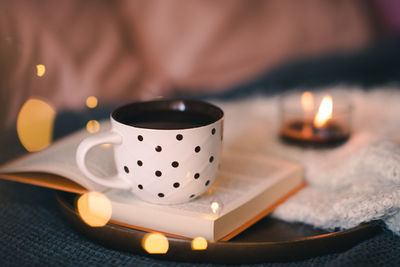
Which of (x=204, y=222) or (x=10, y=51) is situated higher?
(x=10, y=51)

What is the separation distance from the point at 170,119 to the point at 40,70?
37 cm

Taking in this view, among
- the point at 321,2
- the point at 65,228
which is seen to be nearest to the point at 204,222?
the point at 65,228

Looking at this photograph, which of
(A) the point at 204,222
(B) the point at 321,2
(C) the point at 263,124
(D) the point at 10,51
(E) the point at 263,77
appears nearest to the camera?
(A) the point at 204,222

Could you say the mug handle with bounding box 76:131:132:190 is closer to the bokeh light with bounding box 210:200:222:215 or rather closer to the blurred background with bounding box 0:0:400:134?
the bokeh light with bounding box 210:200:222:215

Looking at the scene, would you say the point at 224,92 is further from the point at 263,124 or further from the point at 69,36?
the point at 69,36

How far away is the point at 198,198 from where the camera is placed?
49 centimetres

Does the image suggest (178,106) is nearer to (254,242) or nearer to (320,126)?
(254,242)

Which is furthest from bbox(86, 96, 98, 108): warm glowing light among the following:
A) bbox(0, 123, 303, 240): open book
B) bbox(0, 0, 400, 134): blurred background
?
bbox(0, 123, 303, 240): open book

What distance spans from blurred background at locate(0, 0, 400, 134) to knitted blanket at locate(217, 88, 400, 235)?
11cm

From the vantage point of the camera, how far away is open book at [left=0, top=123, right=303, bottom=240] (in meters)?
0.44

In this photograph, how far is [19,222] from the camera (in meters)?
0.52

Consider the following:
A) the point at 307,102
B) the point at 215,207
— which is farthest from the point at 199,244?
the point at 307,102

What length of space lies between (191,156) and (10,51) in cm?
41

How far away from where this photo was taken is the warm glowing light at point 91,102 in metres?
0.90
